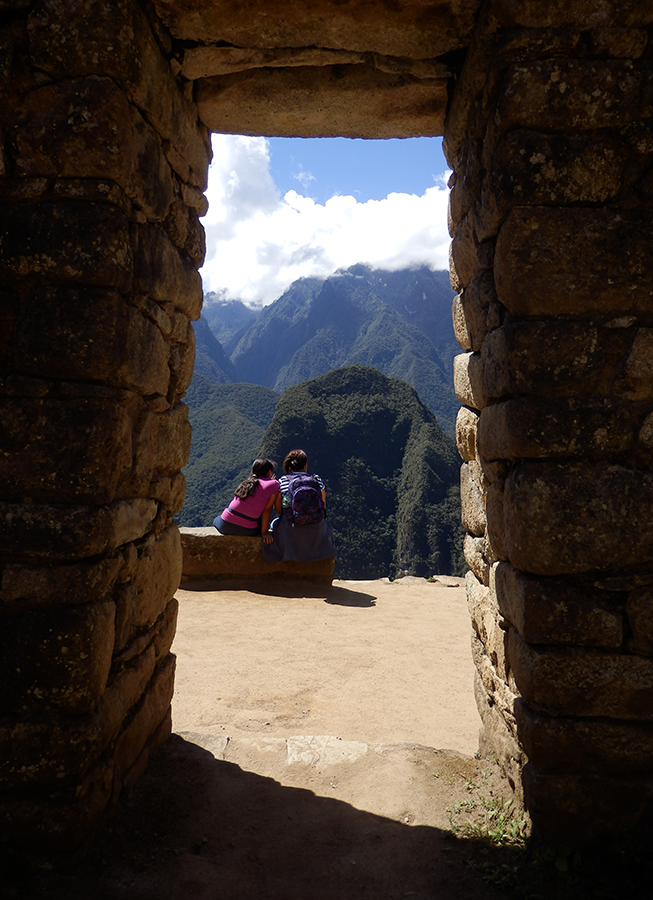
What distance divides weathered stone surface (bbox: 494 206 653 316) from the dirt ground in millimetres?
1761

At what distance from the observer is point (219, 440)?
61.1 meters

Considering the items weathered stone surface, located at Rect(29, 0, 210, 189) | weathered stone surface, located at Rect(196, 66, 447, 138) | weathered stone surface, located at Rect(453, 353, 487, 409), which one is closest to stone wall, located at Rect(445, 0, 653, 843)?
weathered stone surface, located at Rect(453, 353, 487, 409)

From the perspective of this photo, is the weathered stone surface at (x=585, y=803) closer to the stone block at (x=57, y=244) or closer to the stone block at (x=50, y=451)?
the stone block at (x=50, y=451)

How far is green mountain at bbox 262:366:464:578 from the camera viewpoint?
39.4 m

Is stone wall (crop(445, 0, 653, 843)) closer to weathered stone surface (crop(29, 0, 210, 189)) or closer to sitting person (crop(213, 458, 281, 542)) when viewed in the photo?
weathered stone surface (crop(29, 0, 210, 189))

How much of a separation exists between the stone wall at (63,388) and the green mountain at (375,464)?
35.6 m

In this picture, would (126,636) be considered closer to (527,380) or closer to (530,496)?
(530,496)

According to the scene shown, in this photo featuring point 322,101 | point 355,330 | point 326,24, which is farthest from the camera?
point 355,330

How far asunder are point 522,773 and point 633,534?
0.87 metres

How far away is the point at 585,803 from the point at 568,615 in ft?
1.96

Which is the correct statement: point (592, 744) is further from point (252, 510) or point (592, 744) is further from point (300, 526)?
point (252, 510)

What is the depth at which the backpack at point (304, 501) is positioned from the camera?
610 cm

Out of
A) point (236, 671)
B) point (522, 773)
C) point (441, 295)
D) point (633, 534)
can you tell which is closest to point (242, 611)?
point (236, 671)

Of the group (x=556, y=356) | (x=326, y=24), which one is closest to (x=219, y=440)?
(x=326, y=24)
